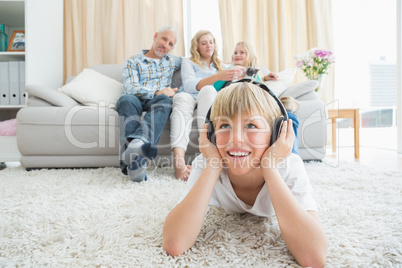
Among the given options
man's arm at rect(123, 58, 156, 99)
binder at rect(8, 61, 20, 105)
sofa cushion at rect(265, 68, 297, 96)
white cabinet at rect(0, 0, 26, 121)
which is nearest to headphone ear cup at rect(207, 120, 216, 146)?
man's arm at rect(123, 58, 156, 99)

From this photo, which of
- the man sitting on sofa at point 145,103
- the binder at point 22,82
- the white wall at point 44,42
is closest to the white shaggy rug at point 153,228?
the man sitting on sofa at point 145,103

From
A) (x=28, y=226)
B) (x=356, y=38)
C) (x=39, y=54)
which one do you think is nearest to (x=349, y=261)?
(x=28, y=226)

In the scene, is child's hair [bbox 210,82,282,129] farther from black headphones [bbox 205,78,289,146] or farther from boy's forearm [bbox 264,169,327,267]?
boy's forearm [bbox 264,169,327,267]

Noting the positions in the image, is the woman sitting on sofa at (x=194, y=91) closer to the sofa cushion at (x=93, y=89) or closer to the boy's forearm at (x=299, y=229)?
the sofa cushion at (x=93, y=89)

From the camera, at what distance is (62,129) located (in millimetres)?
1739

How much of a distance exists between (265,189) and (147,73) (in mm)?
1488

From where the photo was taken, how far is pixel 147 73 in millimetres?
1979

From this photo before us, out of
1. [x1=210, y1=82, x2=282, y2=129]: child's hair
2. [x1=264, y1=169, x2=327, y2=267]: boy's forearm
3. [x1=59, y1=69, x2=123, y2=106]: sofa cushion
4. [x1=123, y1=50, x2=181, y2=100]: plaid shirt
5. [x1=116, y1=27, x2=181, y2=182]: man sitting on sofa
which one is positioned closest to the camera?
[x1=264, y1=169, x2=327, y2=267]: boy's forearm

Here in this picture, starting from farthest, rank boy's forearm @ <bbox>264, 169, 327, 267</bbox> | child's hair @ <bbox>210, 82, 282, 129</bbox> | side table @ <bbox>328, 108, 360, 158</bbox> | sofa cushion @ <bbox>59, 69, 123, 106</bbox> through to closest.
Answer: side table @ <bbox>328, 108, 360, 158</bbox>
sofa cushion @ <bbox>59, 69, 123, 106</bbox>
child's hair @ <bbox>210, 82, 282, 129</bbox>
boy's forearm @ <bbox>264, 169, 327, 267</bbox>

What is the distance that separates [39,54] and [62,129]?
45.6 inches

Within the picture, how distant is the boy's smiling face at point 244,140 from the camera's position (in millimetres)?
649

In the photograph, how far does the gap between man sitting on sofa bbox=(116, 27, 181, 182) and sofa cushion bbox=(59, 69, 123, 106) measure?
34 centimetres

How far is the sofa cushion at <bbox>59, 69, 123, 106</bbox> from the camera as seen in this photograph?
209cm

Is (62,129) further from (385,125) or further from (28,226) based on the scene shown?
Result: (385,125)
